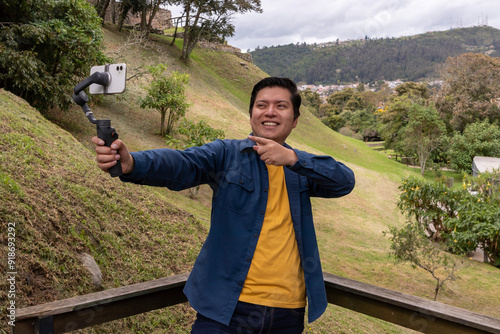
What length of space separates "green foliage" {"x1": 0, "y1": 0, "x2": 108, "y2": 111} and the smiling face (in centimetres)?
1072

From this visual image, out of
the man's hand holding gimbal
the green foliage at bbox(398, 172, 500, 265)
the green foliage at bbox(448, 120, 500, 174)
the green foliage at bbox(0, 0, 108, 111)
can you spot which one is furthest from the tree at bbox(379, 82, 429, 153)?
the man's hand holding gimbal

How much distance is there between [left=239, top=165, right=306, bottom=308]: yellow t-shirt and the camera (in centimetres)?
174

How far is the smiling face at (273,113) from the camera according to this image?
192 centimetres

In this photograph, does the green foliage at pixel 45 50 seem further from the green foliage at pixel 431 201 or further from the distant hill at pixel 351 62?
the distant hill at pixel 351 62

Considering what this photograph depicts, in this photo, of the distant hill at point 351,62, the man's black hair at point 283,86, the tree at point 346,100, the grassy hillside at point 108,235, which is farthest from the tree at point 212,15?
the distant hill at point 351,62

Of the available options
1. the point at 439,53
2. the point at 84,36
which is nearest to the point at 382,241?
the point at 84,36

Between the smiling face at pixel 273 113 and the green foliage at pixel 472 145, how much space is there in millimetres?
33923

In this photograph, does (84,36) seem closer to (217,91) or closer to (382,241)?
(382,241)

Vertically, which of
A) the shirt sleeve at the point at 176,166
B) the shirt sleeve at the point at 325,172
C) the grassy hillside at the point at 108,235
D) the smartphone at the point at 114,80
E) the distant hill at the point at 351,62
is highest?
the distant hill at the point at 351,62

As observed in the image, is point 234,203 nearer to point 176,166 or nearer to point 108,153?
point 176,166

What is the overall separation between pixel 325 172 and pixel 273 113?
0.37 metres

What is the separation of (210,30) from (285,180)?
29047 millimetres

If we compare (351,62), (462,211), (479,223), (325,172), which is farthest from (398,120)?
(351,62)

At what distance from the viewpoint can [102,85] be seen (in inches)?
54.9
